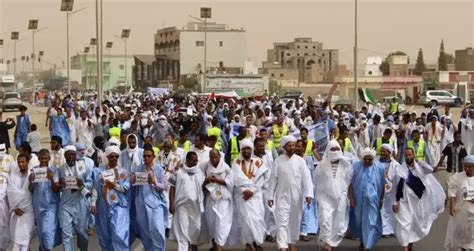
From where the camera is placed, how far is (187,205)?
1066cm

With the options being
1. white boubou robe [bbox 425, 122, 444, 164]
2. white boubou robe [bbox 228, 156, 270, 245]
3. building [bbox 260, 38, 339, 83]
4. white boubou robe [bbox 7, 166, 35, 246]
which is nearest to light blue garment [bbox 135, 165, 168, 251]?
white boubou robe [bbox 228, 156, 270, 245]

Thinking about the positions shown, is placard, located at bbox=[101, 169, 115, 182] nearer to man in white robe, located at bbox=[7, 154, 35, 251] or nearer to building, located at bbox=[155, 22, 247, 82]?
man in white robe, located at bbox=[7, 154, 35, 251]

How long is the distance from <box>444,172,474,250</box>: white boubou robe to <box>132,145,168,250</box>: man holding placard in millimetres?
3162

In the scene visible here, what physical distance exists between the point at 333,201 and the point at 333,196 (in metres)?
0.07

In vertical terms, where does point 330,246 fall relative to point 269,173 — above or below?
below

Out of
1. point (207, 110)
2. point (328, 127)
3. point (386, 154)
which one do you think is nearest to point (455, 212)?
point (386, 154)

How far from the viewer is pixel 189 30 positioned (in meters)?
132

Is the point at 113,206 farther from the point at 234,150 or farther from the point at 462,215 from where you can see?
the point at 234,150

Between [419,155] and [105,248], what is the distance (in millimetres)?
6896

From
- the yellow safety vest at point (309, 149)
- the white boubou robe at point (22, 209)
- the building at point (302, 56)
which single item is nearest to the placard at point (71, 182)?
the white boubou robe at point (22, 209)

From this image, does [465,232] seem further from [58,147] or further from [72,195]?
[58,147]

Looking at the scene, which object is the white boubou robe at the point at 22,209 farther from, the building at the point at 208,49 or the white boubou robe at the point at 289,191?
the building at the point at 208,49

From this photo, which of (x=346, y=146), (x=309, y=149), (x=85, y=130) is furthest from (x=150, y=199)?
(x=85, y=130)

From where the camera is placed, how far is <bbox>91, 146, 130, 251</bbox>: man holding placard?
9953 mm
